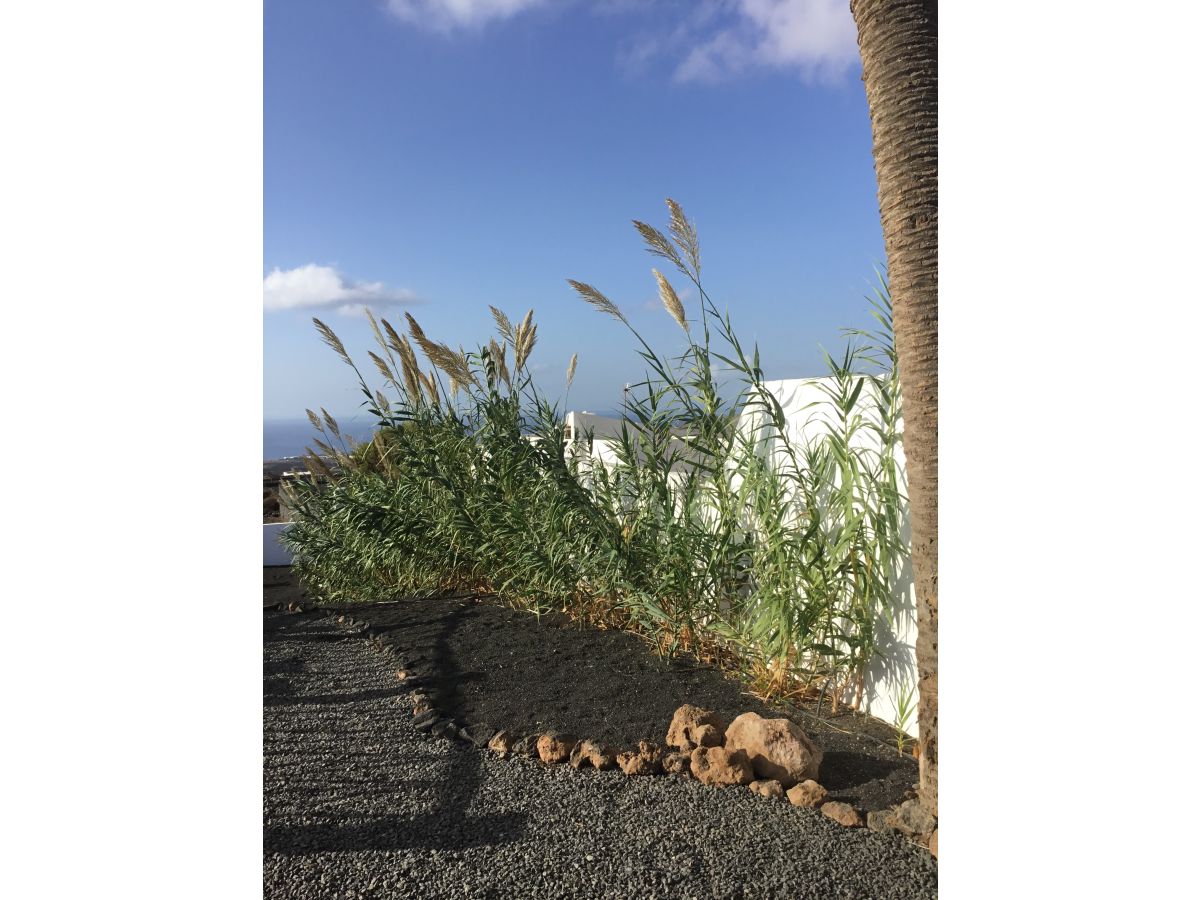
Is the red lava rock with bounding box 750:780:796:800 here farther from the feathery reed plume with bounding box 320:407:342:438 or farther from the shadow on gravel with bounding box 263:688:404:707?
the feathery reed plume with bounding box 320:407:342:438

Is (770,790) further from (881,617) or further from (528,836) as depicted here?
(881,617)

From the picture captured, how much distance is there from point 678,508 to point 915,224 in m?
2.04

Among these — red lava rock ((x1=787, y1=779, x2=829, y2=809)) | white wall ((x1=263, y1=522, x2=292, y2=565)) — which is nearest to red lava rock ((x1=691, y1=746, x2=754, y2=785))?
red lava rock ((x1=787, y1=779, x2=829, y2=809))

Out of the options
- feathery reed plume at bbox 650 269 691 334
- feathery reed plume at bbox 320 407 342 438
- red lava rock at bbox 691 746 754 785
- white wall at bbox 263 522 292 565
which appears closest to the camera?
red lava rock at bbox 691 746 754 785

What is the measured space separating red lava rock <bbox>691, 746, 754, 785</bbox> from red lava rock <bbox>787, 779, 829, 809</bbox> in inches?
5.7

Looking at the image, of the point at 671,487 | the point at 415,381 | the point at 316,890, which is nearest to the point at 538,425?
the point at 671,487

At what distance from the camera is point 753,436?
10.2 feet

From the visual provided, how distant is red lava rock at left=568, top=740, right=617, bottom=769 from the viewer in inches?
92.9

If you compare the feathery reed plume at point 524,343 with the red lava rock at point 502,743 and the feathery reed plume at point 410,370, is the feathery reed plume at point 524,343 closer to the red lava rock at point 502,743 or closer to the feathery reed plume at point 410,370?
the feathery reed plume at point 410,370


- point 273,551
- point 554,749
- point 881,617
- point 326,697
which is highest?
point 881,617

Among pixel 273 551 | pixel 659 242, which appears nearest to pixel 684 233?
pixel 659 242

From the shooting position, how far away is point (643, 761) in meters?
2.31
